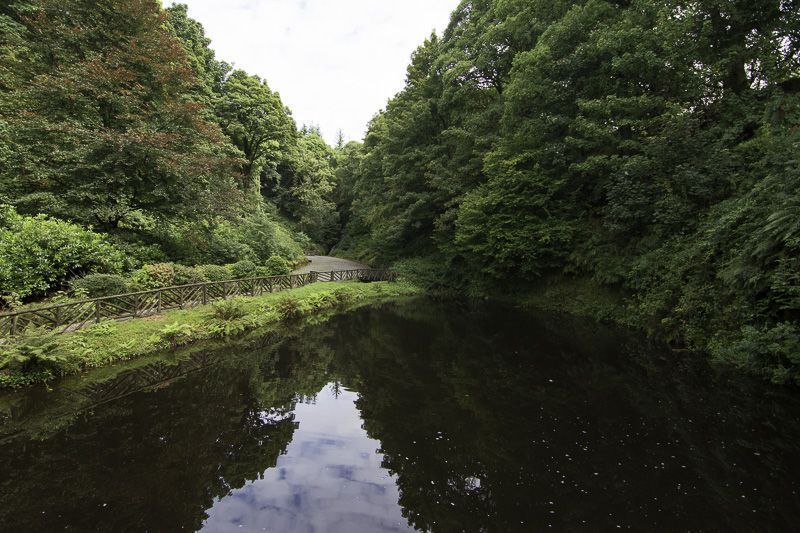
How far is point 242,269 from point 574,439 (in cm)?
1661

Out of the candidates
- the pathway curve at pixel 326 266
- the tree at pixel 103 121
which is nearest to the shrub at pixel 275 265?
the tree at pixel 103 121

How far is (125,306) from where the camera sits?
38.6 ft

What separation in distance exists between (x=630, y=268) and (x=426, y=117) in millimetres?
19195

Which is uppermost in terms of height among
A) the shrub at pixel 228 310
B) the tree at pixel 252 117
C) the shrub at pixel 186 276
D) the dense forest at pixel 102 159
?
the tree at pixel 252 117

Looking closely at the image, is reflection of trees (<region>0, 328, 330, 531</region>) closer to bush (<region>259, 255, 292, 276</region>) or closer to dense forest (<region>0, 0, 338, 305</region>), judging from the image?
dense forest (<region>0, 0, 338, 305</region>)

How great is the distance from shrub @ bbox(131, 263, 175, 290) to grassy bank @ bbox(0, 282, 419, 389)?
5.94ft

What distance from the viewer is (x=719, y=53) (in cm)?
1438

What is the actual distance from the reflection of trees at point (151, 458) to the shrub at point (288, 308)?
727 cm

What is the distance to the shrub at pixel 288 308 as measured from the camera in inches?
638

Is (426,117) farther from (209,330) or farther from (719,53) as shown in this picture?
(209,330)

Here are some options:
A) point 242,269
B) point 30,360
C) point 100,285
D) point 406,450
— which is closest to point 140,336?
→ point 30,360

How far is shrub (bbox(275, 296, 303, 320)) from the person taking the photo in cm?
1620

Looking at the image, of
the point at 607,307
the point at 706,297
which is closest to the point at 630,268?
the point at 607,307

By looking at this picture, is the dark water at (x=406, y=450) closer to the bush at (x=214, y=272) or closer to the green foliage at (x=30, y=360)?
the green foliage at (x=30, y=360)
